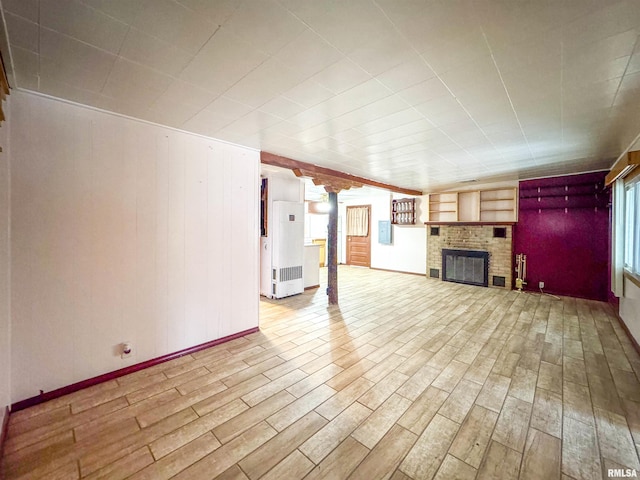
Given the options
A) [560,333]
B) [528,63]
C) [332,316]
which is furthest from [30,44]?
[560,333]

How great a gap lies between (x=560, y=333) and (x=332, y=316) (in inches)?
120

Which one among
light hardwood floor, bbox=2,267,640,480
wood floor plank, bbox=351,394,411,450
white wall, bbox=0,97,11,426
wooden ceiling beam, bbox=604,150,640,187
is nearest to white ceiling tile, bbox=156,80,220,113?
white wall, bbox=0,97,11,426

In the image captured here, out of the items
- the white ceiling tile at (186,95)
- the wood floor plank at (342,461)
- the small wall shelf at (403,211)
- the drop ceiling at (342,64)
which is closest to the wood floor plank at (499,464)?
the wood floor plank at (342,461)

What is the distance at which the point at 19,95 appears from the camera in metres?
1.87

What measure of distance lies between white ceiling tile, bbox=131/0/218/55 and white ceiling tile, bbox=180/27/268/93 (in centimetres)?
6

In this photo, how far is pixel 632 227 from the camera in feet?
10.1

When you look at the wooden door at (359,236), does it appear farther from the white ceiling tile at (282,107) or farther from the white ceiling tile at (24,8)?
the white ceiling tile at (24,8)

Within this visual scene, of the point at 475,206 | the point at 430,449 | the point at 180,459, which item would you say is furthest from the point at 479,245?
the point at 180,459

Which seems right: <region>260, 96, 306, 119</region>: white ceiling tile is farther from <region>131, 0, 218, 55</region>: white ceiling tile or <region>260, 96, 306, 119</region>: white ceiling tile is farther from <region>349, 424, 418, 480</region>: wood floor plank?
Result: <region>349, 424, 418, 480</region>: wood floor plank

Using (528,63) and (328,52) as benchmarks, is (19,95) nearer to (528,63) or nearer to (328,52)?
(328,52)

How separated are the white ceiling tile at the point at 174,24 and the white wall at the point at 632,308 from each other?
4.70 m

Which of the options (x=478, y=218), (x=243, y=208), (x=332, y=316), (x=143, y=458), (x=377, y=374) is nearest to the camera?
(x=143, y=458)

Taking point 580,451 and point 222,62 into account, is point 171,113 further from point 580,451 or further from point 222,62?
point 580,451

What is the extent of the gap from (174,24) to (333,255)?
153 inches
